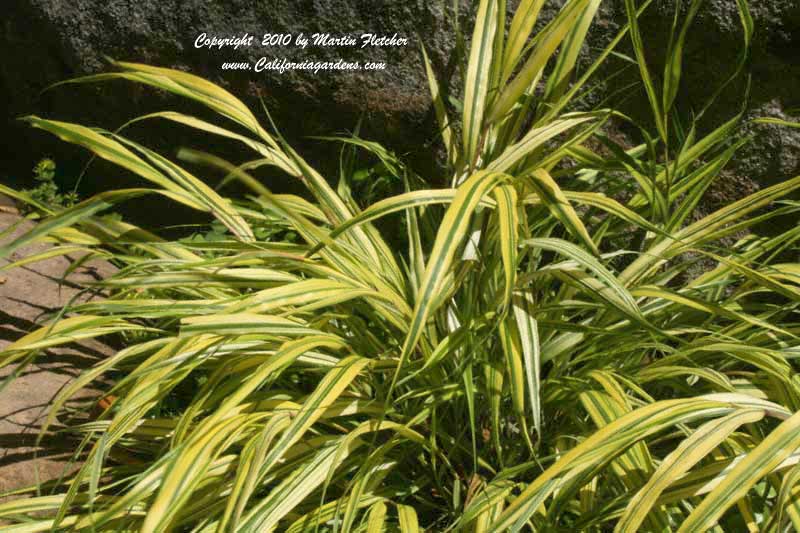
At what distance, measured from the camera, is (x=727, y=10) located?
6.55 ft

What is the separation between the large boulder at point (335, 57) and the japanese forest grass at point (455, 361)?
284mm

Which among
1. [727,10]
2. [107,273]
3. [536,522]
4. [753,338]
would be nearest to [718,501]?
[536,522]

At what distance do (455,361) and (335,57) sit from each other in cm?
104

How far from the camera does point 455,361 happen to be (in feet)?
5.28

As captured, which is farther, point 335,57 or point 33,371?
point 335,57

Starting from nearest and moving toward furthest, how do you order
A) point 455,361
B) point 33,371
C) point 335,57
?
point 455,361 < point 33,371 < point 335,57

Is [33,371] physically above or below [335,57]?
below

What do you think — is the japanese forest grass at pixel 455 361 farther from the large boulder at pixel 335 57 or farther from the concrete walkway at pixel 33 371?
the large boulder at pixel 335 57

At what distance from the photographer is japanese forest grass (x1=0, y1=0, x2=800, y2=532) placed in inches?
49.9

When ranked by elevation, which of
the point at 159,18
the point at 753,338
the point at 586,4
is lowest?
the point at 753,338

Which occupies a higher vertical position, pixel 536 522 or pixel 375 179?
pixel 375 179

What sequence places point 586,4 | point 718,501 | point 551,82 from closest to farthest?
point 718,501, point 586,4, point 551,82

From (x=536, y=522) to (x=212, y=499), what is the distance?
22.2 inches

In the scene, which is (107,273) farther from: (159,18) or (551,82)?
(551,82)
